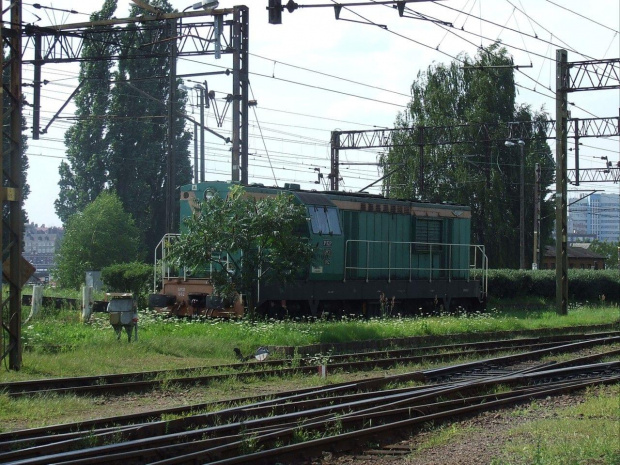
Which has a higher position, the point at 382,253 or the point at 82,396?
the point at 382,253

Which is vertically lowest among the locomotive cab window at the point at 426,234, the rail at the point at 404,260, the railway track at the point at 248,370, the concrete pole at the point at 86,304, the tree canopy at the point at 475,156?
the railway track at the point at 248,370

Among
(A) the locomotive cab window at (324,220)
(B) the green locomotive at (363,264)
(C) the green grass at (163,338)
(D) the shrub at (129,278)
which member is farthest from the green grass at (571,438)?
(D) the shrub at (129,278)

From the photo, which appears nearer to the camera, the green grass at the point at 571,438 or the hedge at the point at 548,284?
the green grass at the point at 571,438

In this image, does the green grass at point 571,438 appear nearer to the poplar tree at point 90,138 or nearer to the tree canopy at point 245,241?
the tree canopy at point 245,241

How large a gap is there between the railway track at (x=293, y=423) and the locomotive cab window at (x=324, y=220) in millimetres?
7709

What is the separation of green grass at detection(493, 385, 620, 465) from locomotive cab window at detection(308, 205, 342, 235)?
10.9 meters

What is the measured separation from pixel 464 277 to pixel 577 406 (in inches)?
650

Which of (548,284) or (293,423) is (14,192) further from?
(548,284)

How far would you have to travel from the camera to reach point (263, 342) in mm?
16359

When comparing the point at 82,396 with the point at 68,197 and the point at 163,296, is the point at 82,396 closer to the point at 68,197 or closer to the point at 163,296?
the point at 163,296

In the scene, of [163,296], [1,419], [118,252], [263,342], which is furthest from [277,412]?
[118,252]

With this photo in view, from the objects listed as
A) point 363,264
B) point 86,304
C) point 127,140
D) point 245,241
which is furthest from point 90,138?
point 245,241

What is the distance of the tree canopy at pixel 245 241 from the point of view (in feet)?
57.8

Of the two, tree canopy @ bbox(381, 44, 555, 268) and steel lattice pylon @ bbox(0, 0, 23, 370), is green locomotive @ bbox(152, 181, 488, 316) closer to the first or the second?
steel lattice pylon @ bbox(0, 0, 23, 370)
